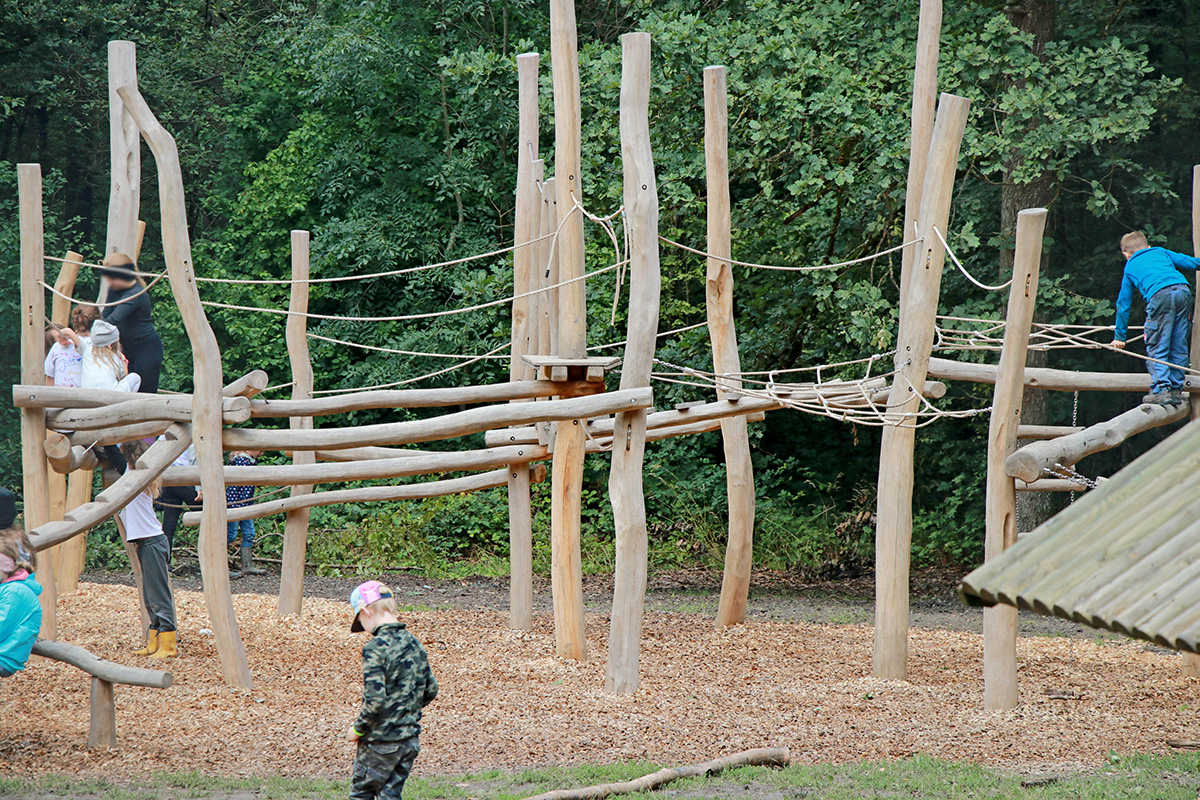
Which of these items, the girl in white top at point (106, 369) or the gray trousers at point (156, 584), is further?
the girl in white top at point (106, 369)

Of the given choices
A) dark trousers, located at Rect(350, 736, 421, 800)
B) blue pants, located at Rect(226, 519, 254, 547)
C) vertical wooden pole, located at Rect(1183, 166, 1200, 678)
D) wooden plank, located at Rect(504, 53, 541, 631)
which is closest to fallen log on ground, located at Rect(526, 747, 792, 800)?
dark trousers, located at Rect(350, 736, 421, 800)

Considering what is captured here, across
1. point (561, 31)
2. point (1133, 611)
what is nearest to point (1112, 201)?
point (561, 31)

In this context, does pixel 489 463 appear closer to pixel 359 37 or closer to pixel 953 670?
pixel 953 670

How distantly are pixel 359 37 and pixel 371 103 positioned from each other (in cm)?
97

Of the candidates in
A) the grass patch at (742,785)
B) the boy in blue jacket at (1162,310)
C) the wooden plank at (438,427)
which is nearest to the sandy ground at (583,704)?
the grass patch at (742,785)

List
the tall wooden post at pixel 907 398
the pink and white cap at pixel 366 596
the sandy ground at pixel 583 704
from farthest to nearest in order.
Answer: the tall wooden post at pixel 907 398 < the sandy ground at pixel 583 704 < the pink and white cap at pixel 366 596

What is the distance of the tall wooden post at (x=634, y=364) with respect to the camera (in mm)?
6602

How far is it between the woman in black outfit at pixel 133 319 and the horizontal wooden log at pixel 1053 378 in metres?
5.18

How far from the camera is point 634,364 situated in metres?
6.66

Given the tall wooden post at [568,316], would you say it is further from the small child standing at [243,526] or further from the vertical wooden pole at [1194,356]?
the small child standing at [243,526]

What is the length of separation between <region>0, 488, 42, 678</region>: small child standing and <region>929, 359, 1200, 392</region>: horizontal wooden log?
527 centimetres

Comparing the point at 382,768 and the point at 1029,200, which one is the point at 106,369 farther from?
the point at 1029,200

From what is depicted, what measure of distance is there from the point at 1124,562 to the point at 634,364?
4281 millimetres

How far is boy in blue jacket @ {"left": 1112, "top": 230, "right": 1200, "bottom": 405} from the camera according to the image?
7184 mm
